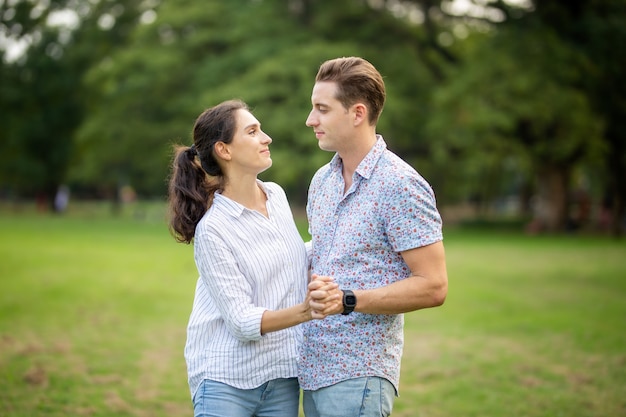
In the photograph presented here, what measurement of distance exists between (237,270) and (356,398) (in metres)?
0.74

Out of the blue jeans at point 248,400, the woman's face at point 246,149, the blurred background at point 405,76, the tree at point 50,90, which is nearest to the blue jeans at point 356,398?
the blue jeans at point 248,400

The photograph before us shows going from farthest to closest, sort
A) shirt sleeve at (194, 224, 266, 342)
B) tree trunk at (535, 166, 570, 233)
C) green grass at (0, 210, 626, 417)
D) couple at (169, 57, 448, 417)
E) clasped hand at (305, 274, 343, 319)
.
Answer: tree trunk at (535, 166, 570, 233) → green grass at (0, 210, 626, 417) → shirt sleeve at (194, 224, 266, 342) → couple at (169, 57, 448, 417) → clasped hand at (305, 274, 343, 319)

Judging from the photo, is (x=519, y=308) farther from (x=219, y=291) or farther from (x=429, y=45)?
(x=429, y=45)

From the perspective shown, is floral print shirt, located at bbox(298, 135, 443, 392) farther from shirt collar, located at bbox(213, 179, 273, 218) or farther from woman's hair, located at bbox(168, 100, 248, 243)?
woman's hair, located at bbox(168, 100, 248, 243)

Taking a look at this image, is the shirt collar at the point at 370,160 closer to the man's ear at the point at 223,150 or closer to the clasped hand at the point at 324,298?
the clasped hand at the point at 324,298

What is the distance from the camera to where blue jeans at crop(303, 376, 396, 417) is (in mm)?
3074

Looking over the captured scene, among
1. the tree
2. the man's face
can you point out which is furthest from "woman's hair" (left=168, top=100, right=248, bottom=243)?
the tree

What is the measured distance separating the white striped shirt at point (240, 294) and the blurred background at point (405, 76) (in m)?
19.3

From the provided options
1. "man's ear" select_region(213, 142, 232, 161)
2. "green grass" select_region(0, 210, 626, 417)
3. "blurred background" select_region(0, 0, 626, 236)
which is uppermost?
"blurred background" select_region(0, 0, 626, 236)

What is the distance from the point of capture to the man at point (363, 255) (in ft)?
9.78

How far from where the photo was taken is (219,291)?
10.5 ft

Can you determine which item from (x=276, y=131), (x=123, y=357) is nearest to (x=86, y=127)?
(x=276, y=131)

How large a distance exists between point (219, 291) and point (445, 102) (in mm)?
24168

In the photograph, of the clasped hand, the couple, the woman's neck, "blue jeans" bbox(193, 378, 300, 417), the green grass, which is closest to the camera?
the clasped hand
